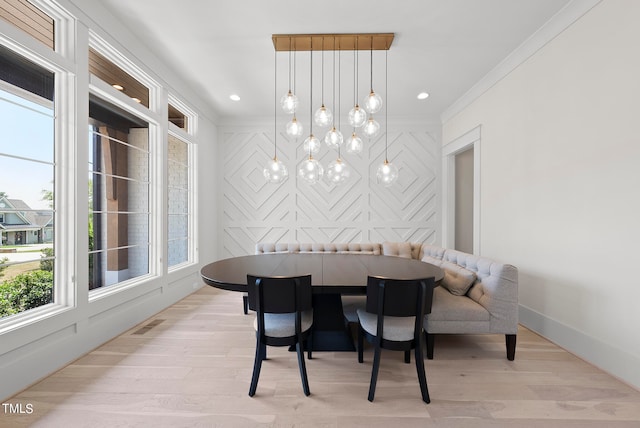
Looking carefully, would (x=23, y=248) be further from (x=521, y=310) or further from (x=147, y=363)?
(x=521, y=310)

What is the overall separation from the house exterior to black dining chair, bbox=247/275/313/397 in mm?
1604

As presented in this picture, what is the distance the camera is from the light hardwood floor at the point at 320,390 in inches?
58.4

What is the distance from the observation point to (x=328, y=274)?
200cm

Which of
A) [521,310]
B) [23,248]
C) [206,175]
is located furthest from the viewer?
[206,175]

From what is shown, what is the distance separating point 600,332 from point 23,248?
4.18 metres

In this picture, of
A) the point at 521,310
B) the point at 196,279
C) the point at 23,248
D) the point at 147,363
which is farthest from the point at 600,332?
the point at 196,279

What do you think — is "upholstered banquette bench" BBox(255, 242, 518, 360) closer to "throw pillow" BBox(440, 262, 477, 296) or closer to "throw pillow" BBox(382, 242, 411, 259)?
"throw pillow" BBox(440, 262, 477, 296)

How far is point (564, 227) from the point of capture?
7.48ft

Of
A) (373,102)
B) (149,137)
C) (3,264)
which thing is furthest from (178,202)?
(373,102)

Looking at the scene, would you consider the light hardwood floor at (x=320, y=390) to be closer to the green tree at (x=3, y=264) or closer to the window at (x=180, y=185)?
the green tree at (x=3, y=264)

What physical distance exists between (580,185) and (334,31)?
98.5 inches

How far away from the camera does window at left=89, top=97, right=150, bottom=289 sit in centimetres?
240

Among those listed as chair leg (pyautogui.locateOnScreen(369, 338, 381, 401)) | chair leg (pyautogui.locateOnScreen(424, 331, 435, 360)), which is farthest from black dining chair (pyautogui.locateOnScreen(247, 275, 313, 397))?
chair leg (pyautogui.locateOnScreen(424, 331, 435, 360))

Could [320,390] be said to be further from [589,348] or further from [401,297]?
[589,348]
